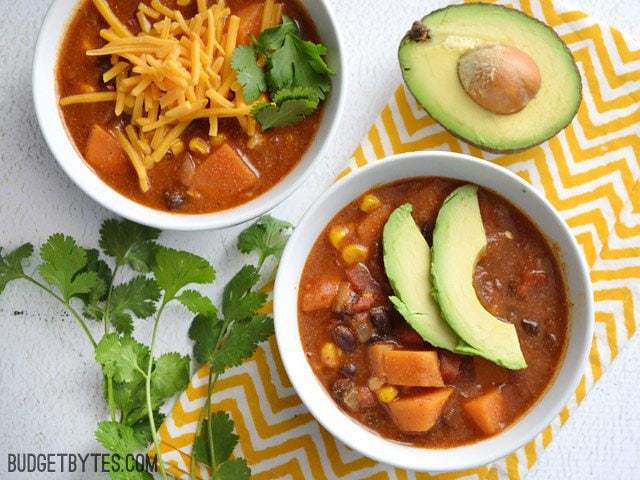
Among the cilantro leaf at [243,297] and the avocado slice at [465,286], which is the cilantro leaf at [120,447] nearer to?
the cilantro leaf at [243,297]

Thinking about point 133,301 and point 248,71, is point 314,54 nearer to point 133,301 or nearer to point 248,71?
point 248,71

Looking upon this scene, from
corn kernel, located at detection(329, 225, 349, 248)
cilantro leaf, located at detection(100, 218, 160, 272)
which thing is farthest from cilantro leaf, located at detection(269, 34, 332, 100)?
cilantro leaf, located at detection(100, 218, 160, 272)

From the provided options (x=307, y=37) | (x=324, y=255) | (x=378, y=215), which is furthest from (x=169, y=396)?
(x=307, y=37)

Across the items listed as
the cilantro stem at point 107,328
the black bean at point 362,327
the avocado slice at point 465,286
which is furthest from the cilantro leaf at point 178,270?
the avocado slice at point 465,286

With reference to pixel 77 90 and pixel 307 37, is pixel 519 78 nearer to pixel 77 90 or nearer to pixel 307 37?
pixel 307 37

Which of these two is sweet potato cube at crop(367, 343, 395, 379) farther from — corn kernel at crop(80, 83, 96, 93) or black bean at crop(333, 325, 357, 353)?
corn kernel at crop(80, 83, 96, 93)

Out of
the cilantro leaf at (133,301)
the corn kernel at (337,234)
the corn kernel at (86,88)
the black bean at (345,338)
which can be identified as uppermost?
the corn kernel at (86,88)

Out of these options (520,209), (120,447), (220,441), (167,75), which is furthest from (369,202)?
(120,447)
